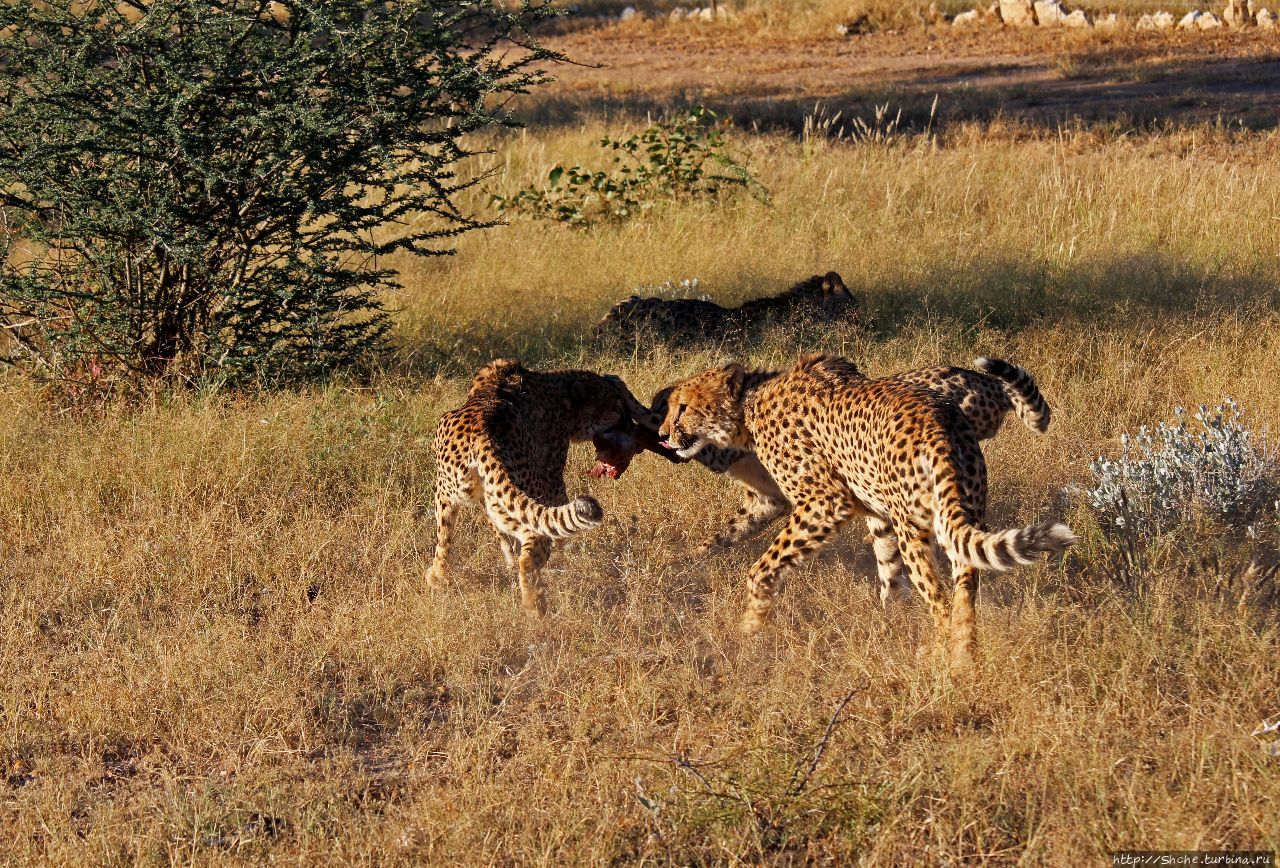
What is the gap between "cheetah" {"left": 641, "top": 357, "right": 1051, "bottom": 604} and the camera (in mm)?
5355

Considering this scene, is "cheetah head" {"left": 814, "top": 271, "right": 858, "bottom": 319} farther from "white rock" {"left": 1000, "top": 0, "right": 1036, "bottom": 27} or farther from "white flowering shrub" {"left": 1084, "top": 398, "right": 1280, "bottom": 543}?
"white rock" {"left": 1000, "top": 0, "right": 1036, "bottom": 27}

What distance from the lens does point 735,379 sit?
5.94m

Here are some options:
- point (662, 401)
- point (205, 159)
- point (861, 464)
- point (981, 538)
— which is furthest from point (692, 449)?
point (205, 159)

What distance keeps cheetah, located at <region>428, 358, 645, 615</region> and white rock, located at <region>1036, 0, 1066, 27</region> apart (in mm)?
17138

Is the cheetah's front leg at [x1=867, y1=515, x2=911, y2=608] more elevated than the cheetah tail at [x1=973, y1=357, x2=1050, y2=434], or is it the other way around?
the cheetah tail at [x1=973, y1=357, x2=1050, y2=434]

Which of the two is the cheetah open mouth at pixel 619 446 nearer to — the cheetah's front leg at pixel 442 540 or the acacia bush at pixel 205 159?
the cheetah's front leg at pixel 442 540

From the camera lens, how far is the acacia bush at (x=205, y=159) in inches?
267

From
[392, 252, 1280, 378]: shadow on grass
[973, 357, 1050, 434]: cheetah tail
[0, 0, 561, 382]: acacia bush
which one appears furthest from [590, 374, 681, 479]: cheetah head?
[0, 0, 561, 382]: acacia bush

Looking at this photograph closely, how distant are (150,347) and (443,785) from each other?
4151 millimetres

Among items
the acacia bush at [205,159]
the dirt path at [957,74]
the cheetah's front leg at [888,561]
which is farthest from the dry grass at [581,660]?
the dirt path at [957,74]

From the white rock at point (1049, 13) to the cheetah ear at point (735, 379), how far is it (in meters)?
17.2

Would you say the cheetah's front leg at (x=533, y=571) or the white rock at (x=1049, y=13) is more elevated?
the white rock at (x=1049, y=13)

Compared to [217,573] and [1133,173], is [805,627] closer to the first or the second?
[217,573]

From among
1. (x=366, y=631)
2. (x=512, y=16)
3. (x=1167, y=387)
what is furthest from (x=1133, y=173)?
(x=366, y=631)
